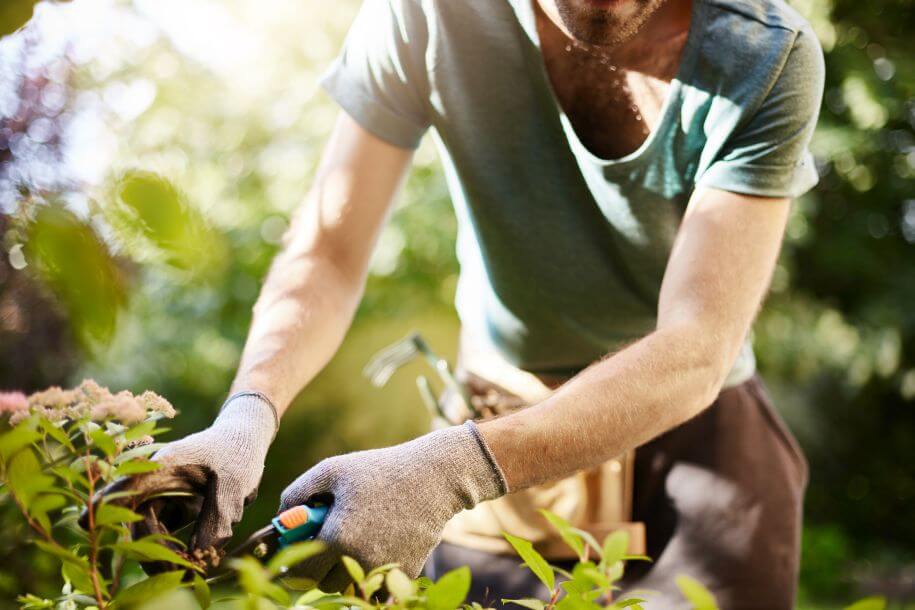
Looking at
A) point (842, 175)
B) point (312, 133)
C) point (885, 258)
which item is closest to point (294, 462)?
point (312, 133)

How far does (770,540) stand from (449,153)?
3.39 feet

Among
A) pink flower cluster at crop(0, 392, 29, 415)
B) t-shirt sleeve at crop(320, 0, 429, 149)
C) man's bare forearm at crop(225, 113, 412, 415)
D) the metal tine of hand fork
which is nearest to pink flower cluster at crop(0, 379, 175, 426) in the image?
pink flower cluster at crop(0, 392, 29, 415)

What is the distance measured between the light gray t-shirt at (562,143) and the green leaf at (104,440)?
943 millimetres

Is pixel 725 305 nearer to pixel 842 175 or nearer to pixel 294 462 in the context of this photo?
pixel 294 462

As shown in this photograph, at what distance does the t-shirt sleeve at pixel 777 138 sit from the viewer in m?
1.39

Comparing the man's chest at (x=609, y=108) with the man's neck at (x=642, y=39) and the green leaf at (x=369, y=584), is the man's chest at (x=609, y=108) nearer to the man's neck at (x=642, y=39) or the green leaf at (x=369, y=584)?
the man's neck at (x=642, y=39)

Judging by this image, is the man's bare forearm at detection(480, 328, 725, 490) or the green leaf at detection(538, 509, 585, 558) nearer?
the green leaf at detection(538, 509, 585, 558)

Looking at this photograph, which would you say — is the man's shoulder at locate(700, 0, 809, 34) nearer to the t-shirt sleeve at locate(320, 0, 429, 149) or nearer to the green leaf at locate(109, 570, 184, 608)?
the t-shirt sleeve at locate(320, 0, 429, 149)

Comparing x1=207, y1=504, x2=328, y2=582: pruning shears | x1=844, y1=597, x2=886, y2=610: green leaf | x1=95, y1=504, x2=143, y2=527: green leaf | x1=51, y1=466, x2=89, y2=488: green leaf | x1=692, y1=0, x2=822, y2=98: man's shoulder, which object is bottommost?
x1=207, y1=504, x2=328, y2=582: pruning shears

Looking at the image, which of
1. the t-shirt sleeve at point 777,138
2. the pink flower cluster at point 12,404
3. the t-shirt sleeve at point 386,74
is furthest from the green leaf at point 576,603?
the t-shirt sleeve at point 386,74

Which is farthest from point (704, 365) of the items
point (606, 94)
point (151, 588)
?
point (151, 588)

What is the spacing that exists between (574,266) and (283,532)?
2.91 ft

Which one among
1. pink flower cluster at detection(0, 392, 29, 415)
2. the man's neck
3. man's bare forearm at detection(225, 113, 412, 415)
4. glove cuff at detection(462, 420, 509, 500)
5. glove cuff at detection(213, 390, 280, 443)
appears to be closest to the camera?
pink flower cluster at detection(0, 392, 29, 415)

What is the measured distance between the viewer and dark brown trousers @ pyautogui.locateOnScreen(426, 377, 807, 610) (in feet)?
6.16
